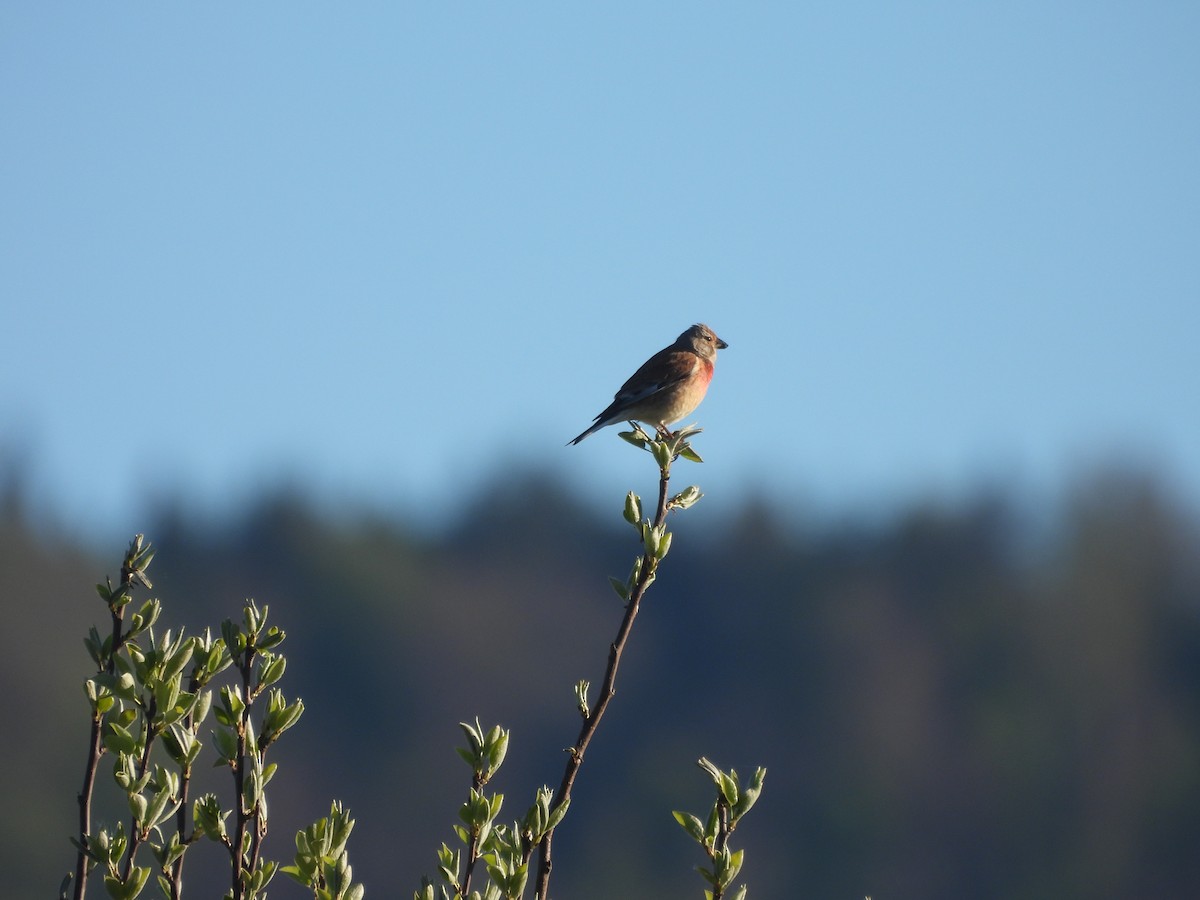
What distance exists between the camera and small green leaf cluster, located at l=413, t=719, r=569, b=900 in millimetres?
3131

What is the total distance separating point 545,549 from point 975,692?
849 inches

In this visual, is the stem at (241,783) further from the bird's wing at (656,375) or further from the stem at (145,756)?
the bird's wing at (656,375)

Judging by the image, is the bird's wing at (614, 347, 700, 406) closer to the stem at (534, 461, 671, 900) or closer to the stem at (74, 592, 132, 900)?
the stem at (534, 461, 671, 900)

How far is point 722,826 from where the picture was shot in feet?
10.6

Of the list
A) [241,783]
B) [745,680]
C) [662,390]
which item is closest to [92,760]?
[241,783]

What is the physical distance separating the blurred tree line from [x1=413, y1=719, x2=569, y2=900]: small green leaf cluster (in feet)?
166

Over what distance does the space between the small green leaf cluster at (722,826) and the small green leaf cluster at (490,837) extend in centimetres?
27

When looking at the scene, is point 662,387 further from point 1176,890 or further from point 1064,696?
point 1064,696

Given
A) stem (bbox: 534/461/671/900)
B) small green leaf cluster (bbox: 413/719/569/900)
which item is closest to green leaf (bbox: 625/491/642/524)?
stem (bbox: 534/461/671/900)

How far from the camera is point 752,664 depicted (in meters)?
69.6

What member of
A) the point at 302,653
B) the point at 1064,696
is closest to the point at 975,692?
the point at 1064,696

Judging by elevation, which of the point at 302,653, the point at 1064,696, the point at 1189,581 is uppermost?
the point at 1189,581

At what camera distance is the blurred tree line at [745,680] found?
59188 millimetres

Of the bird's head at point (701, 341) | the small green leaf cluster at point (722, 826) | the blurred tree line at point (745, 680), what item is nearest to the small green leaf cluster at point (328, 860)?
the small green leaf cluster at point (722, 826)
